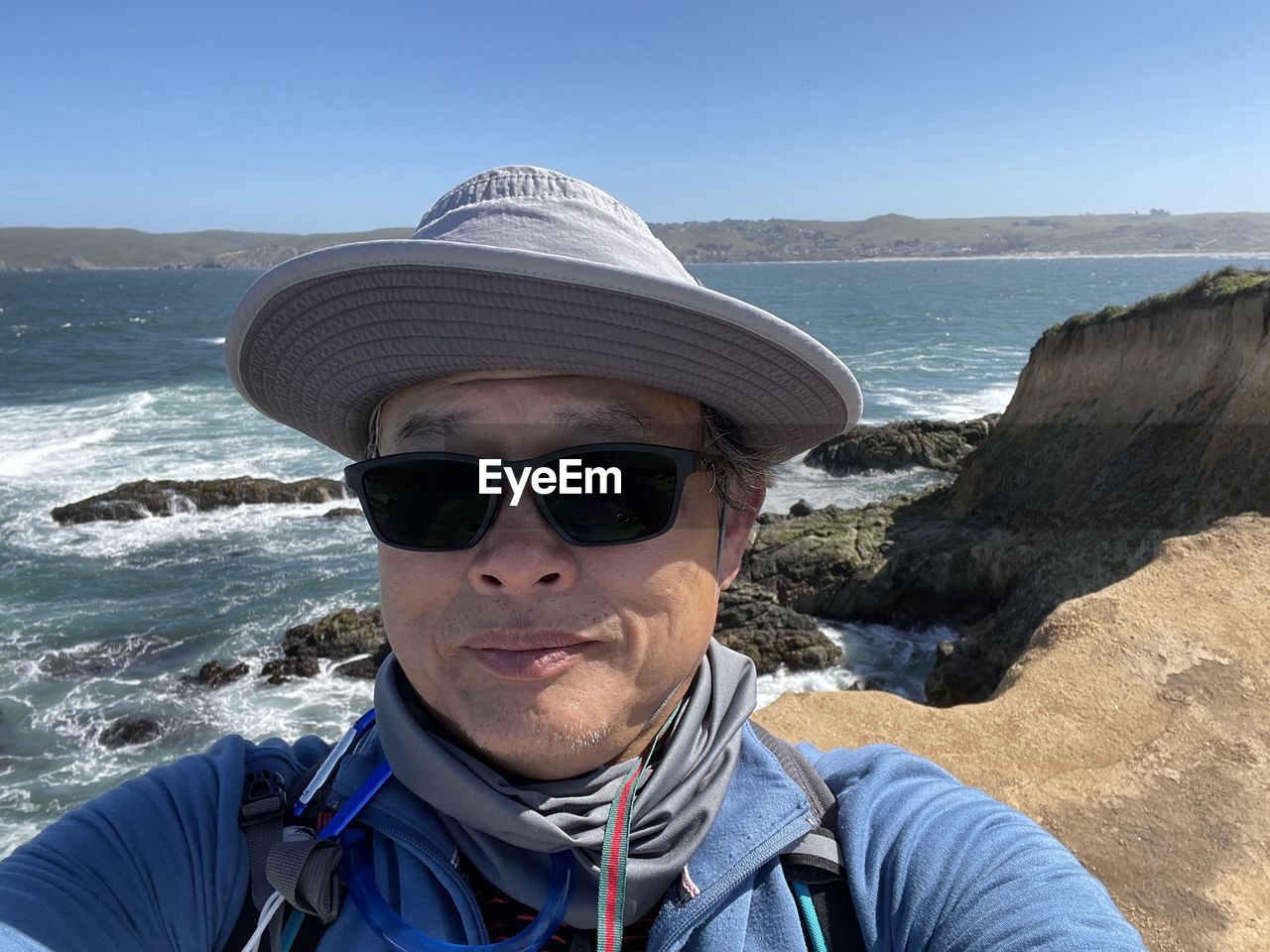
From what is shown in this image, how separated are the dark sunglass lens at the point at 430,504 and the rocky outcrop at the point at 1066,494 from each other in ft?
33.3

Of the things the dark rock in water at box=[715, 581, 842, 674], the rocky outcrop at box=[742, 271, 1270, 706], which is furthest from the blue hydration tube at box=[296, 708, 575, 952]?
the dark rock in water at box=[715, 581, 842, 674]

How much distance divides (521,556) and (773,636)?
11742 millimetres

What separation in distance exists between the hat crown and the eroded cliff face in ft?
36.8

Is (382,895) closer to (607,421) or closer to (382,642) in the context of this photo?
(607,421)

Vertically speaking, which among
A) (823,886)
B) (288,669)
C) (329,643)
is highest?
(823,886)

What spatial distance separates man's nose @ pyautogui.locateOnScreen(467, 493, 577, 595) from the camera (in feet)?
4.88

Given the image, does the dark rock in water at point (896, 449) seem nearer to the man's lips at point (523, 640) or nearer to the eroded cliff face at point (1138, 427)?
the eroded cliff face at point (1138, 427)

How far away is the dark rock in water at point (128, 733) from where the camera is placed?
11297 millimetres

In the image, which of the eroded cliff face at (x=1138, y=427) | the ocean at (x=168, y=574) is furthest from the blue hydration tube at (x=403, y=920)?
the eroded cliff face at (x=1138, y=427)

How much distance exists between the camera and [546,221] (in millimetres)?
1485

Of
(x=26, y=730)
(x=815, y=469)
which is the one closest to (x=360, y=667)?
(x=26, y=730)
